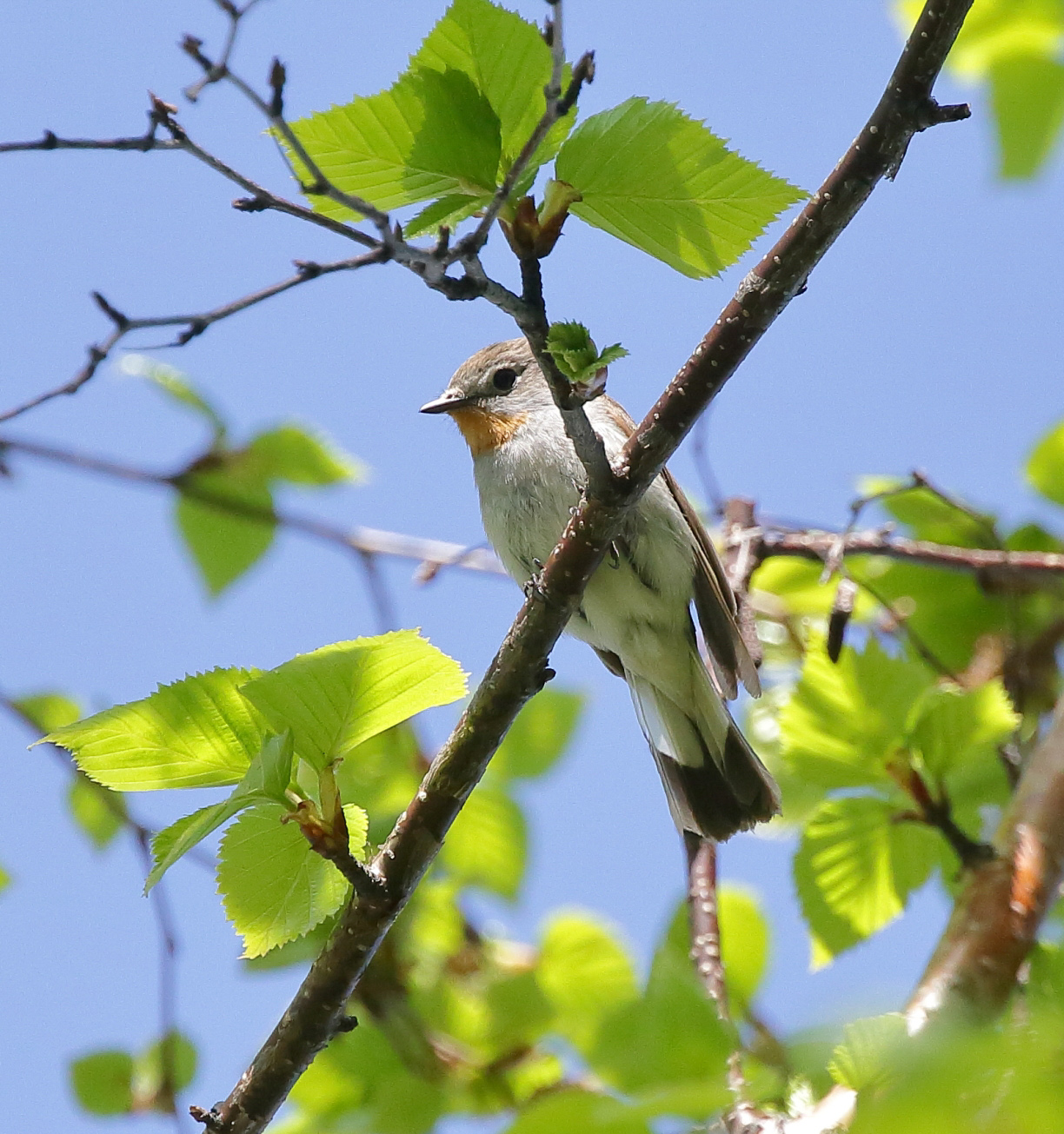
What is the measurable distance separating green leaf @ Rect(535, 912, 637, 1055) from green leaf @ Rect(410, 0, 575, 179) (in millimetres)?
2345

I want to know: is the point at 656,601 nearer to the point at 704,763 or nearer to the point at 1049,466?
the point at 704,763

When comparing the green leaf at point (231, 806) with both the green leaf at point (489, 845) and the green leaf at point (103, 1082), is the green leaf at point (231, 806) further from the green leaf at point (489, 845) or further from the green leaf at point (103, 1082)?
the green leaf at point (489, 845)

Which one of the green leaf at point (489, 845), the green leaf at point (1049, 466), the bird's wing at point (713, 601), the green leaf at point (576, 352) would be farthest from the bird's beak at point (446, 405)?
the green leaf at point (576, 352)

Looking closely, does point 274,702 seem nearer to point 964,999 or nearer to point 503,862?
point 964,999

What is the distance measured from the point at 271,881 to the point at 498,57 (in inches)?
52.8

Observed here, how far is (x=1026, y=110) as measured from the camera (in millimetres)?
3795

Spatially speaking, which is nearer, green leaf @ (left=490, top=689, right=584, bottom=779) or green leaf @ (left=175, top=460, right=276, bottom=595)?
green leaf @ (left=175, top=460, right=276, bottom=595)

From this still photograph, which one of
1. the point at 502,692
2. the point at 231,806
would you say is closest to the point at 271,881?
the point at 231,806

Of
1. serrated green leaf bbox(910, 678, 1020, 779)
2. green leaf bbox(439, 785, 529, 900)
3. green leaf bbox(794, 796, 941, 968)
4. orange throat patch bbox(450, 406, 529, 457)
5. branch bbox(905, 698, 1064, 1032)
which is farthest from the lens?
orange throat patch bbox(450, 406, 529, 457)

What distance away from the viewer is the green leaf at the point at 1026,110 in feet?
12.2

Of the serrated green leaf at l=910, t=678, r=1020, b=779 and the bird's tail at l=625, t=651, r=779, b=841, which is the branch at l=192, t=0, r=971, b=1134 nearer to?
the serrated green leaf at l=910, t=678, r=1020, b=779

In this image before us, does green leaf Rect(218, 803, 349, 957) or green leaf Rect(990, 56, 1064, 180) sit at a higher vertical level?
green leaf Rect(990, 56, 1064, 180)

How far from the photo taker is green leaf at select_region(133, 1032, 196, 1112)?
3014 mm

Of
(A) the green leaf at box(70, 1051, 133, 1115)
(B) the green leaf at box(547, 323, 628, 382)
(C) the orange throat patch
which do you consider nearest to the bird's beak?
(C) the orange throat patch
